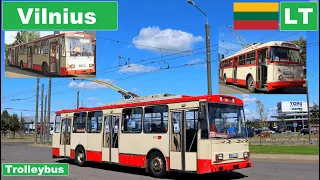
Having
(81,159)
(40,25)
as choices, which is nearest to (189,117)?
(40,25)

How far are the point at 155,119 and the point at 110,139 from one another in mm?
2887

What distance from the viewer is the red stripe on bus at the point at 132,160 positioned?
13.5 m

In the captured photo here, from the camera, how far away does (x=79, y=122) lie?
1758 cm

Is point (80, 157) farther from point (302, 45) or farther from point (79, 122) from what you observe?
point (302, 45)

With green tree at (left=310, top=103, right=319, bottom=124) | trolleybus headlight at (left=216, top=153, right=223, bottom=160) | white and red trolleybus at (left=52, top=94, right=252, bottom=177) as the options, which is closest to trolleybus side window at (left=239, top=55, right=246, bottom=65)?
white and red trolleybus at (left=52, top=94, right=252, bottom=177)

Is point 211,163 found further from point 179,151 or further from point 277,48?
point 277,48

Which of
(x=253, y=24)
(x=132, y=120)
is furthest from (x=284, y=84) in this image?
(x=132, y=120)

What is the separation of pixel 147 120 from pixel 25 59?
7789 millimetres

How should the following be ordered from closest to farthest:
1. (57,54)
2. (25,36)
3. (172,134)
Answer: (172,134) < (25,36) < (57,54)

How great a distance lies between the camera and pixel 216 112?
38.5ft

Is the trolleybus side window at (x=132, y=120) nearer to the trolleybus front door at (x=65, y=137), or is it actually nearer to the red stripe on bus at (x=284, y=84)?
the trolleybus front door at (x=65, y=137)

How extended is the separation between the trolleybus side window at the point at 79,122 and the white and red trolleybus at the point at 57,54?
2.01m

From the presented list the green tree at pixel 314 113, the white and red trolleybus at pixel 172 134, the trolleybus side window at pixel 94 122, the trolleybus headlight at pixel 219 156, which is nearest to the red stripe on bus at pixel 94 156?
the white and red trolleybus at pixel 172 134

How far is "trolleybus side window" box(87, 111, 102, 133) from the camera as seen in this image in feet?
52.6
